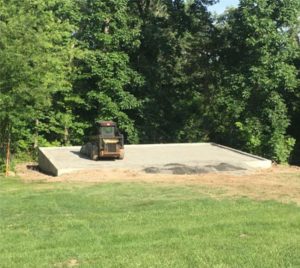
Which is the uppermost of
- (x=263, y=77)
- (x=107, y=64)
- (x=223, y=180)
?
(x=107, y=64)

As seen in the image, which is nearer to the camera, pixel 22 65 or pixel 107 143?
pixel 22 65

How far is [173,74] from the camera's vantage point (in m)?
32.2

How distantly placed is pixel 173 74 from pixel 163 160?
10432 millimetres

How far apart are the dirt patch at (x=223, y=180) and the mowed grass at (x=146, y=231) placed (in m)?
1.18

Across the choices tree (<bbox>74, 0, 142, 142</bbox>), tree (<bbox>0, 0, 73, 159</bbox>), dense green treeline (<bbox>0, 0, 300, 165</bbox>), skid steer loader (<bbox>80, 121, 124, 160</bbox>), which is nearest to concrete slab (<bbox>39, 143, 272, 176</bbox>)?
skid steer loader (<bbox>80, 121, 124, 160</bbox>)

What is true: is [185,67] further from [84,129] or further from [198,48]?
[84,129]

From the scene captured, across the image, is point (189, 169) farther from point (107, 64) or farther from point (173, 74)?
point (173, 74)

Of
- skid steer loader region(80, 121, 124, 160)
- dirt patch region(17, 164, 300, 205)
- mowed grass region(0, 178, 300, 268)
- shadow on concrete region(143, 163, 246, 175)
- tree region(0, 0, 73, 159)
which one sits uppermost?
tree region(0, 0, 73, 159)

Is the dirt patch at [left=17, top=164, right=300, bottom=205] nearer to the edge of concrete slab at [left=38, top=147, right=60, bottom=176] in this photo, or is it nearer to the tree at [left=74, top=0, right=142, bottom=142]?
the edge of concrete slab at [left=38, top=147, right=60, bottom=176]

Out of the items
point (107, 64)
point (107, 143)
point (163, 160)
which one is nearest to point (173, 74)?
point (107, 64)

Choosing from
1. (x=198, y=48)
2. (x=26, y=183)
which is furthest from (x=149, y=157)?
(x=198, y=48)

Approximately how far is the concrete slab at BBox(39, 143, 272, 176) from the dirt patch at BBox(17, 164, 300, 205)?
778 millimetres

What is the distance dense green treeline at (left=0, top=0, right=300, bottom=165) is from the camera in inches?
1078

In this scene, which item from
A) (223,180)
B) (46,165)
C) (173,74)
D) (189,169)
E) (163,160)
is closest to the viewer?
(223,180)
